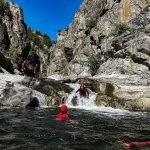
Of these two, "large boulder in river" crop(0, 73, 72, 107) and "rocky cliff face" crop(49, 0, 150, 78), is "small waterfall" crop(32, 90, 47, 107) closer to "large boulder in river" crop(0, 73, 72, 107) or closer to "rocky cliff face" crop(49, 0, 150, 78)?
"large boulder in river" crop(0, 73, 72, 107)

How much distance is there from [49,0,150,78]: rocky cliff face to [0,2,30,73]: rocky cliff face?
43.0 ft

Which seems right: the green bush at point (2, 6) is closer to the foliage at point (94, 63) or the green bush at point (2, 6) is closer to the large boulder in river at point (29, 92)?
the foliage at point (94, 63)

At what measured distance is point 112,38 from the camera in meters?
45.5

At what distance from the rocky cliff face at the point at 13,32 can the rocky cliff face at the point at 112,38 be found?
13120 millimetres

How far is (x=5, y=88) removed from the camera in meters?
23.0

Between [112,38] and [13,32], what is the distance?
42.1 m

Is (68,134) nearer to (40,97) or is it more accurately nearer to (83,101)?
(40,97)

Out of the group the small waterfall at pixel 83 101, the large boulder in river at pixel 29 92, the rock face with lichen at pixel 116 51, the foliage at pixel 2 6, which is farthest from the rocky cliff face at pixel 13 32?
the small waterfall at pixel 83 101

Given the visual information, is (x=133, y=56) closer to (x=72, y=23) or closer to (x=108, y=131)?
(x=108, y=131)

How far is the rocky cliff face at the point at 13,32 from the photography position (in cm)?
7606

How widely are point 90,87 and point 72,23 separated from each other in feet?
178

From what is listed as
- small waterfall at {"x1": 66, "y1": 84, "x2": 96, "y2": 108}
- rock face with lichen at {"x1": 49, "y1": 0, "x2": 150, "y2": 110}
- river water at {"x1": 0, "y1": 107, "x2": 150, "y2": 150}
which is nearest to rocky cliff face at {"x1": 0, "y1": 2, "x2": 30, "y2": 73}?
rock face with lichen at {"x1": 49, "y1": 0, "x2": 150, "y2": 110}

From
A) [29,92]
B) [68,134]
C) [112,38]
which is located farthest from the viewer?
[112,38]

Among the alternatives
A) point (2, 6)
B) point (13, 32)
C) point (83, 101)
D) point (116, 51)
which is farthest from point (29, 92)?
point (2, 6)
